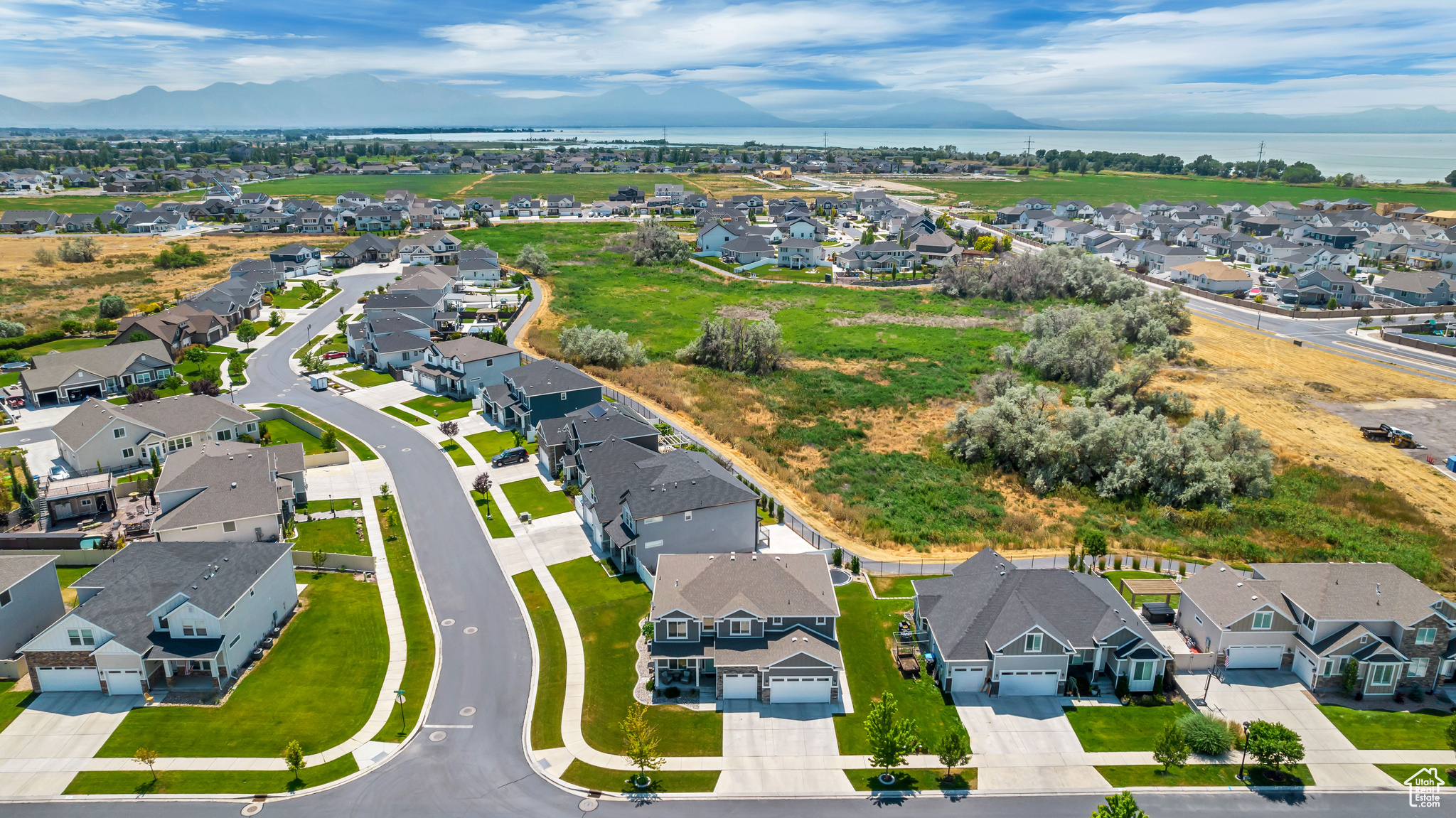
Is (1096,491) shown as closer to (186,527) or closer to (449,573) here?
(449,573)

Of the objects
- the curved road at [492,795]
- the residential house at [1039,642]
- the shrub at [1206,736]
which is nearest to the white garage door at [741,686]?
the curved road at [492,795]

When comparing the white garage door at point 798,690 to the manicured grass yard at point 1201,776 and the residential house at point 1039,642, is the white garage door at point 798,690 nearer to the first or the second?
the residential house at point 1039,642

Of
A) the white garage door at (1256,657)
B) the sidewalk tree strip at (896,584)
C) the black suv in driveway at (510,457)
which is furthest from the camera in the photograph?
the black suv in driveway at (510,457)

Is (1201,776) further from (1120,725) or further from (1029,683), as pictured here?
(1029,683)

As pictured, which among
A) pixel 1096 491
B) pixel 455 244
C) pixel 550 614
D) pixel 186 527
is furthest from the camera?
pixel 455 244

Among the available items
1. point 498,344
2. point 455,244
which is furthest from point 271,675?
point 455,244

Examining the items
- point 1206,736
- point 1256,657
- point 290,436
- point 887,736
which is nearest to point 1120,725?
point 1206,736
